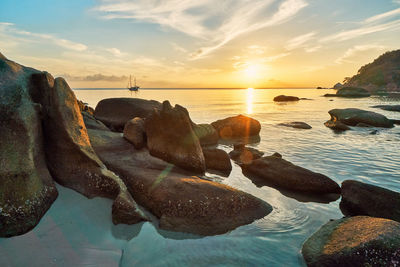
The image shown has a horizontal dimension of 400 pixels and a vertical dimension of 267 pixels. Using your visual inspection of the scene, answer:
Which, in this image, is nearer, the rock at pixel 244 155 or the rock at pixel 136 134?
the rock at pixel 136 134

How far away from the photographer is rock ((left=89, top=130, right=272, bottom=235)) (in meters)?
5.20

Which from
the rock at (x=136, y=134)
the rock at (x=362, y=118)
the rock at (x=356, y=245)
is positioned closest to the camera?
the rock at (x=356, y=245)

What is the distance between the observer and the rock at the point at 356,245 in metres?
3.73

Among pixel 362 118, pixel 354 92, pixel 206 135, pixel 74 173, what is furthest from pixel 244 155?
pixel 354 92

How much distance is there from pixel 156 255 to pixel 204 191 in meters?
2.04

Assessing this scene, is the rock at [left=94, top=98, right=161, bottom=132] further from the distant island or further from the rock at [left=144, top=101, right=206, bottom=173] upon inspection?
the distant island

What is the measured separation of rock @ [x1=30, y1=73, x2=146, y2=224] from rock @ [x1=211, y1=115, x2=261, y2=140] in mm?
12560

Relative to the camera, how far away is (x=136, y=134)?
348 inches

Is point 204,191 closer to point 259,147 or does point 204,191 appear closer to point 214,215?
point 214,215

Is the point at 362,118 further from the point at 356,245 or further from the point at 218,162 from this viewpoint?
the point at 356,245

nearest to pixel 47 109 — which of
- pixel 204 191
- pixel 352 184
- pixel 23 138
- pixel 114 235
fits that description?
pixel 23 138

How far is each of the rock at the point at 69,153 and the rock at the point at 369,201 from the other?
5669mm

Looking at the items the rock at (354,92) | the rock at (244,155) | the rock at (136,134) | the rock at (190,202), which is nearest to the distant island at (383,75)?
the rock at (354,92)

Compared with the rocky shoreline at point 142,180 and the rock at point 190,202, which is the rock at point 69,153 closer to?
the rocky shoreline at point 142,180
